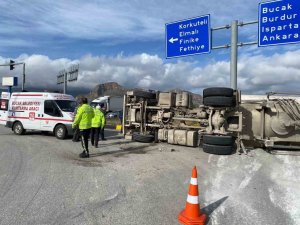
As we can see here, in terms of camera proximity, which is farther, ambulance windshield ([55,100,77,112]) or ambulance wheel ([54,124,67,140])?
ambulance windshield ([55,100,77,112])

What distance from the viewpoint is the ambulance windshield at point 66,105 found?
1546 centimetres

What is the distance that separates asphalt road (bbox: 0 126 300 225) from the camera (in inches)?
197

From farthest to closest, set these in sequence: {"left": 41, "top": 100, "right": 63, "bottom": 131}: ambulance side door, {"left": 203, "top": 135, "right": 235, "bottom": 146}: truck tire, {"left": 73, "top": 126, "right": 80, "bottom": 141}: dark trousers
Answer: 1. {"left": 41, "top": 100, "right": 63, "bottom": 131}: ambulance side door
2. {"left": 73, "top": 126, "right": 80, "bottom": 141}: dark trousers
3. {"left": 203, "top": 135, "right": 235, "bottom": 146}: truck tire

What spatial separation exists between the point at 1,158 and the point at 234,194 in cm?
674

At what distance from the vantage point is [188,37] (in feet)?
51.4

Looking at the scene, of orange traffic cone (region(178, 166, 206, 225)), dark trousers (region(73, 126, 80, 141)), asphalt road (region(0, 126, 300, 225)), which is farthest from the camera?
dark trousers (region(73, 126, 80, 141))

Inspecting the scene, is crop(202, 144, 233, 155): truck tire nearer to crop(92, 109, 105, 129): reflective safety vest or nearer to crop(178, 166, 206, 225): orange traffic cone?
crop(92, 109, 105, 129): reflective safety vest

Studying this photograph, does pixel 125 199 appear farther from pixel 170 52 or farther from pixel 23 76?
pixel 23 76

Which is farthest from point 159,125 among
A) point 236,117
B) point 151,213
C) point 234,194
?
point 151,213

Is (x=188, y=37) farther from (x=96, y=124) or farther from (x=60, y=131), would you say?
(x=60, y=131)

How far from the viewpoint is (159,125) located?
13680 millimetres

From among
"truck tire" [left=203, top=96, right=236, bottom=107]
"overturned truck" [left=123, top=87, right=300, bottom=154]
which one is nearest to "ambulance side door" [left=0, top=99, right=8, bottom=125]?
"overturned truck" [left=123, top=87, right=300, bottom=154]

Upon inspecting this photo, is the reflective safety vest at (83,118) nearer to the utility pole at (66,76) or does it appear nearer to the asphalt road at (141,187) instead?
the asphalt road at (141,187)

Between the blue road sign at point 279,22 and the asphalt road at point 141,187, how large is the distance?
16.6 feet
